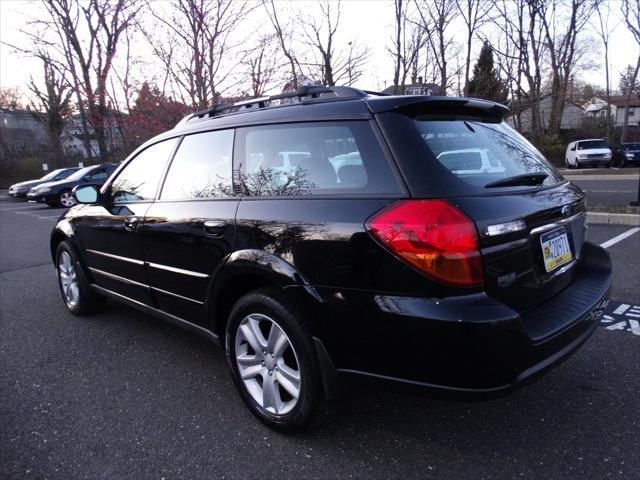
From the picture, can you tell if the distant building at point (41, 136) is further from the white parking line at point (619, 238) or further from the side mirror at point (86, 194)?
the white parking line at point (619, 238)

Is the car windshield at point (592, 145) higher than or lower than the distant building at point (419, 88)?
lower

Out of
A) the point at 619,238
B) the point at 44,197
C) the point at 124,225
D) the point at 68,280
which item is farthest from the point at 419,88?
the point at 124,225

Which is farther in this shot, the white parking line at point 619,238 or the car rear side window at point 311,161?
the white parking line at point 619,238

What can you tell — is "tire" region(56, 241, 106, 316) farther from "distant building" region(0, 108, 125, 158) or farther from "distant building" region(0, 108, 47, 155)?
"distant building" region(0, 108, 47, 155)

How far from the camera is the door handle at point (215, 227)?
2.51m

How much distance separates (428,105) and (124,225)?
2340mm

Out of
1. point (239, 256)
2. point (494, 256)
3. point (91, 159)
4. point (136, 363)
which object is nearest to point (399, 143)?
point (494, 256)

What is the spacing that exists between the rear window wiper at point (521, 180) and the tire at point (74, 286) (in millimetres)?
3555

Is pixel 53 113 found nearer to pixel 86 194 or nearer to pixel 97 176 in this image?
pixel 97 176

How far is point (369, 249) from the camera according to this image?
189 cm

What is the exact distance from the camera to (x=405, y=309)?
5.98 ft

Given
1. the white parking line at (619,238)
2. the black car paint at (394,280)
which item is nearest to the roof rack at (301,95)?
the black car paint at (394,280)

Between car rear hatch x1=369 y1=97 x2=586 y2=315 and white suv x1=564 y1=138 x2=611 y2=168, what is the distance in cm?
2693

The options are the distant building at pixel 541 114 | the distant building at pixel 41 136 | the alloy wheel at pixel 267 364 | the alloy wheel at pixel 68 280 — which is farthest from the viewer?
the distant building at pixel 541 114
